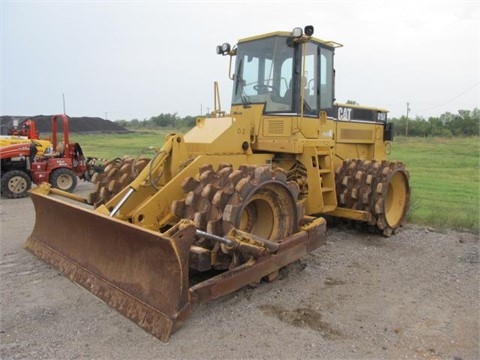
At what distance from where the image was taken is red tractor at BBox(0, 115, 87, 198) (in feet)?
35.4

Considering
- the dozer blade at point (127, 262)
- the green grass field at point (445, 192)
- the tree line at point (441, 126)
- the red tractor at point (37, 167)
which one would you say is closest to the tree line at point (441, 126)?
the tree line at point (441, 126)

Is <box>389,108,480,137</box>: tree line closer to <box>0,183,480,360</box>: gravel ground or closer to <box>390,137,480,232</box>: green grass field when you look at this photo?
<box>390,137,480,232</box>: green grass field

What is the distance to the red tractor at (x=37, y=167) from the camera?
10789 millimetres

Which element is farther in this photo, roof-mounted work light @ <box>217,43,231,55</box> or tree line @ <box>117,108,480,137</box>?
tree line @ <box>117,108,480,137</box>

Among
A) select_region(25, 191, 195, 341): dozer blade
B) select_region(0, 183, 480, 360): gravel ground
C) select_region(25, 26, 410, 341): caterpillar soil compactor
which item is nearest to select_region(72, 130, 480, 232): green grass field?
select_region(25, 26, 410, 341): caterpillar soil compactor

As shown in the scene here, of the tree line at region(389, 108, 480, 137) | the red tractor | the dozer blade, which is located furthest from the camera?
the tree line at region(389, 108, 480, 137)

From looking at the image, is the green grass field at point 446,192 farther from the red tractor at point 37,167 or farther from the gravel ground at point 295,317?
the red tractor at point 37,167

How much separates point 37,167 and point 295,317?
947 centimetres

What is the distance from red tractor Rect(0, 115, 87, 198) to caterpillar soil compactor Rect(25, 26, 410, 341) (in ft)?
19.3

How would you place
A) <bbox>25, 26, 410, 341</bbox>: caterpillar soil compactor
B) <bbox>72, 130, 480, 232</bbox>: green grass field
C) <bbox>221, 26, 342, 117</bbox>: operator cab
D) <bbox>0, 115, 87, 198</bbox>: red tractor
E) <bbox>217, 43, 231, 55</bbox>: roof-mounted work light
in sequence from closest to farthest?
<bbox>25, 26, 410, 341</bbox>: caterpillar soil compactor, <bbox>221, 26, 342, 117</bbox>: operator cab, <bbox>217, 43, 231, 55</bbox>: roof-mounted work light, <bbox>72, 130, 480, 232</bbox>: green grass field, <bbox>0, 115, 87, 198</bbox>: red tractor

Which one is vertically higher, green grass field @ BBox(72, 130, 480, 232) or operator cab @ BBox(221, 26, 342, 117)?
operator cab @ BBox(221, 26, 342, 117)

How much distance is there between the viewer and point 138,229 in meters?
3.76

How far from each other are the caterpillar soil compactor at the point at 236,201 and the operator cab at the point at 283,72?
2 centimetres

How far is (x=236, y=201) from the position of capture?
13.7 ft
